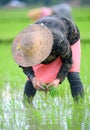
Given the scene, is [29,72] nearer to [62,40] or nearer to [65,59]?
[65,59]

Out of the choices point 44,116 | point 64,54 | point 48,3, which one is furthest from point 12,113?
point 48,3

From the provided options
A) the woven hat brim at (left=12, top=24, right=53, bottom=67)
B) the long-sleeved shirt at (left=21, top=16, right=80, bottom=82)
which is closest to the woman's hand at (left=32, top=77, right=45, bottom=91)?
the long-sleeved shirt at (left=21, top=16, right=80, bottom=82)

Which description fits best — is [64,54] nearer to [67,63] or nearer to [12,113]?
[67,63]

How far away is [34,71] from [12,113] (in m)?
0.41

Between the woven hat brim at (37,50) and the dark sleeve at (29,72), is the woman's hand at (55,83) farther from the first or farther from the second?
the woven hat brim at (37,50)

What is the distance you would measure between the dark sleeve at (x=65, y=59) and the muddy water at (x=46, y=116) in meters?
0.25

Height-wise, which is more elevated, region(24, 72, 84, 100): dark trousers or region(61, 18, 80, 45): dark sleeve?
region(61, 18, 80, 45): dark sleeve

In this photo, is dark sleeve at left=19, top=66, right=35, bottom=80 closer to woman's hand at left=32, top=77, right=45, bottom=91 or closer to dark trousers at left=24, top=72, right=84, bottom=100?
woman's hand at left=32, top=77, right=45, bottom=91

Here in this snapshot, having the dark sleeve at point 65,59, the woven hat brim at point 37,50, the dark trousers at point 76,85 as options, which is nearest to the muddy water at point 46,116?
the dark trousers at point 76,85

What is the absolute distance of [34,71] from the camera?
4.79m

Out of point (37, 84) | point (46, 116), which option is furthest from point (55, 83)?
point (46, 116)

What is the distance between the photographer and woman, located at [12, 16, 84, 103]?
4277 mm

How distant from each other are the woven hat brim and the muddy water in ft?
1.34

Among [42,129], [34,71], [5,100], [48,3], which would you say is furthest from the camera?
[48,3]
